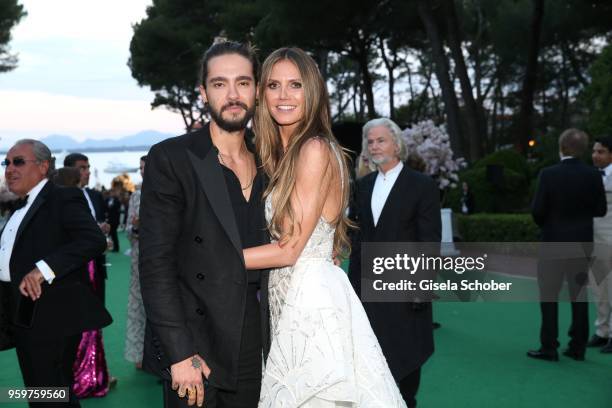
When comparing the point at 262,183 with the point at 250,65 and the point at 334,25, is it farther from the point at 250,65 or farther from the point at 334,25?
the point at 334,25

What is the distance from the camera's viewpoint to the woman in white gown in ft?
9.11

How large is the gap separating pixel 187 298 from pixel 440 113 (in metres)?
43.4

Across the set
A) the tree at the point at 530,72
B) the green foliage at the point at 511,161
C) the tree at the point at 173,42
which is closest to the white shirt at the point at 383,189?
the green foliage at the point at 511,161

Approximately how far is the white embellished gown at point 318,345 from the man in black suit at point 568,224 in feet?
14.5

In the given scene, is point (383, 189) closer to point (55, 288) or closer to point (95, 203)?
point (55, 288)

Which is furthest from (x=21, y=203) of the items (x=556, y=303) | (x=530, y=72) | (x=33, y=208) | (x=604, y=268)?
(x=530, y=72)

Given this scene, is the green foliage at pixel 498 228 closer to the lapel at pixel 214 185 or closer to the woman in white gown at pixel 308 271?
the woman in white gown at pixel 308 271

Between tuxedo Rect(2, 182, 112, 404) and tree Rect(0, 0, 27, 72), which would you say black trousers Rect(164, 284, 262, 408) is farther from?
tree Rect(0, 0, 27, 72)

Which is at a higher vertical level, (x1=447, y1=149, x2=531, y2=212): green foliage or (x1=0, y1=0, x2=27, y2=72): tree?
(x1=0, y1=0, x2=27, y2=72): tree

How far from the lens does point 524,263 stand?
13.5m

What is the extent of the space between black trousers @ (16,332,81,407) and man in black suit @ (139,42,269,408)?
58.6 inches

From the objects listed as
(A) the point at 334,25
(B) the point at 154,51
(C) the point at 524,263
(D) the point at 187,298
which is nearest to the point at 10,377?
(D) the point at 187,298

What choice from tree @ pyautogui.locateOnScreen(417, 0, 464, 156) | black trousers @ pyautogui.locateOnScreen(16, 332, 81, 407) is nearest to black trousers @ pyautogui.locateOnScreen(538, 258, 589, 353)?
black trousers @ pyautogui.locateOnScreen(16, 332, 81, 407)

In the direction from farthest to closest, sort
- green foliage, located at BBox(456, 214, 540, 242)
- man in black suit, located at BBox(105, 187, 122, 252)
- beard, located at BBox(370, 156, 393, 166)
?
man in black suit, located at BBox(105, 187, 122, 252)
green foliage, located at BBox(456, 214, 540, 242)
beard, located at BBox(370, 156, 393, 166)
